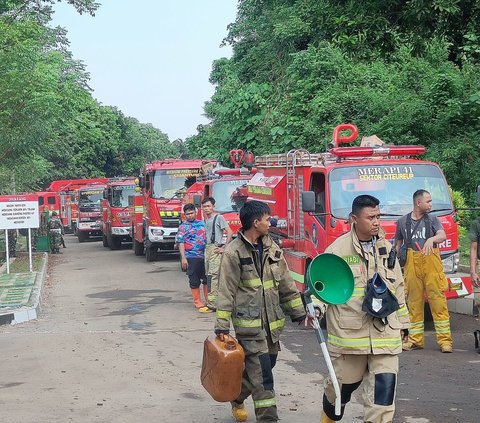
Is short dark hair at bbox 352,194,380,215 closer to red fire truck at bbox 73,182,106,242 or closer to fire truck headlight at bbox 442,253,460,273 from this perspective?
fire truck headlight at bbox 442,253,460,273

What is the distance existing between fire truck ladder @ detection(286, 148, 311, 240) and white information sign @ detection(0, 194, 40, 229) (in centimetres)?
978

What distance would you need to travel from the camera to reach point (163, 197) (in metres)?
26.3

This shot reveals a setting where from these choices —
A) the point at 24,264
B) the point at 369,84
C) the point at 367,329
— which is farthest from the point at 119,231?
the point at 367,329

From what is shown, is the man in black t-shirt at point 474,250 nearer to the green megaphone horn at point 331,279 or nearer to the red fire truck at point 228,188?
the green megaphone horn at point 331,279

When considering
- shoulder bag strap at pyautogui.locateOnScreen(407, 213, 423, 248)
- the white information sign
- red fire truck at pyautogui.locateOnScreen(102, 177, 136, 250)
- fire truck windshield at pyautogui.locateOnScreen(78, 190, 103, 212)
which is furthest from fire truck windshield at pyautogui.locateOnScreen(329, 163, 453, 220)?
fire truck windshield at pyautogui.locateOnScreen(78, 190, 103, 212)

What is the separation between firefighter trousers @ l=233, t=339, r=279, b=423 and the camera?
7484 mm

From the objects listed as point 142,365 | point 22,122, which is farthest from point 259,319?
point 22,122

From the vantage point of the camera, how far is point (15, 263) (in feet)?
87.4

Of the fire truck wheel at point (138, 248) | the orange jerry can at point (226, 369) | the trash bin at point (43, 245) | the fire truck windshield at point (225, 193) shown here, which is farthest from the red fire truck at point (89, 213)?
the orange jerry can at point (226, 369)

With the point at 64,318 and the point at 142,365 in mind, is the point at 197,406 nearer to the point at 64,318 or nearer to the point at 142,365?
the point at 142,365

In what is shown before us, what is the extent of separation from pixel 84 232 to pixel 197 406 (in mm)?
36465

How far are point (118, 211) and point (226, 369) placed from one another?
1075 inches

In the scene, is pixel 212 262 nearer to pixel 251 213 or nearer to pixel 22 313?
pixel 22 313

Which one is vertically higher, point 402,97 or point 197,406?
point 402,97
